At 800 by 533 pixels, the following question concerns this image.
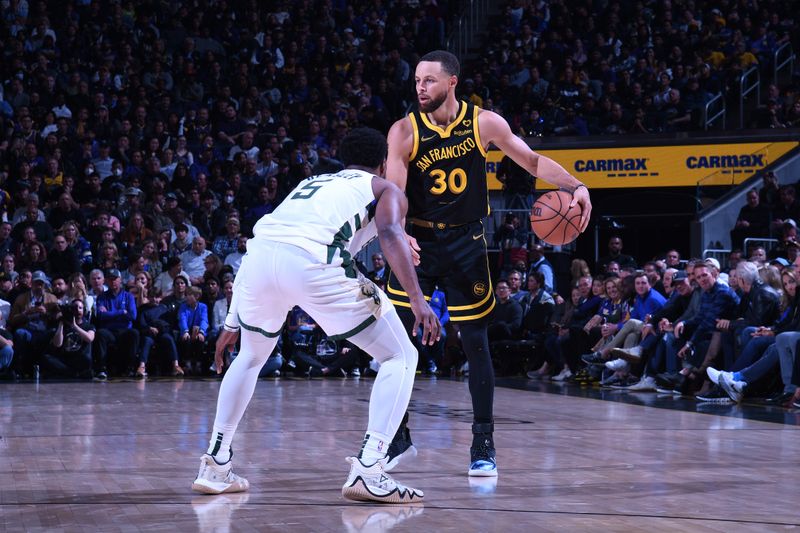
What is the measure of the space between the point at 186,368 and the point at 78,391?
293 cm

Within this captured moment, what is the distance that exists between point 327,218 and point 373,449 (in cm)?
91

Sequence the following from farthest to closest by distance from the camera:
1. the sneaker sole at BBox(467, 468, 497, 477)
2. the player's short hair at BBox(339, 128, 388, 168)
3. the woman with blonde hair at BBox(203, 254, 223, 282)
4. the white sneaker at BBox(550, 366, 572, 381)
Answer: the woman with blonde hair at BBox(203, 254, 223, 282), the white sneaker at BBox(550, 366, 572, 381), the sneaker sole at BBox(467, 468, 497, 477), the player's short hair at BBox(339, 128, 388, 168)

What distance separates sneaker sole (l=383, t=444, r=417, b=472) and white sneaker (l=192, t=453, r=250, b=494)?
90cm

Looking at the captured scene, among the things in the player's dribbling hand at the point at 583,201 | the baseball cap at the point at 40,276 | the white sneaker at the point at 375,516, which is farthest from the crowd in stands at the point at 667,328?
the white sneaker at the point at 375,516

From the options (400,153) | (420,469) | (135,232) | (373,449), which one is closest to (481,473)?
(420,469)

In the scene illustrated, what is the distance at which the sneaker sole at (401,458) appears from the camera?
16.6 feet

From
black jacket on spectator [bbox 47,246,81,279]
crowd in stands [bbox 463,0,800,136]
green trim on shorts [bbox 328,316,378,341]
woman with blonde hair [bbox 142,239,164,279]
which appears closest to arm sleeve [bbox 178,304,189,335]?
woman with blonde hair [bbox 142,239,164,279]

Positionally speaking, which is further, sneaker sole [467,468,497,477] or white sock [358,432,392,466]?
sneaker sole [467,468,497,477]

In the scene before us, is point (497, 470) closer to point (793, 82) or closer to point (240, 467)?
point (240, 467)

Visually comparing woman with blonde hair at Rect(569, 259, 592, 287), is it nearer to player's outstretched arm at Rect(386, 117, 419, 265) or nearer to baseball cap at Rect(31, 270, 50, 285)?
baseball cap at Rect(31, 270, 50, 285)

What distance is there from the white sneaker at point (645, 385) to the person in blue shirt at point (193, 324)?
16.8 feet

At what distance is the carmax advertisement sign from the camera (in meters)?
16.5

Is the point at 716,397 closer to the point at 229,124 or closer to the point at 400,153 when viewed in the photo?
the point at 400,153

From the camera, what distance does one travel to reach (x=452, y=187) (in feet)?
17.1
